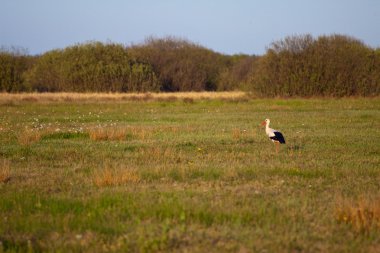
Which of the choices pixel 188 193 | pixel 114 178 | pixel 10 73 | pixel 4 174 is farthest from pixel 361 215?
pixel 10 73

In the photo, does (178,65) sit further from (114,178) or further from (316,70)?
(114,178)

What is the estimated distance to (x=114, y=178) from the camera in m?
10.5

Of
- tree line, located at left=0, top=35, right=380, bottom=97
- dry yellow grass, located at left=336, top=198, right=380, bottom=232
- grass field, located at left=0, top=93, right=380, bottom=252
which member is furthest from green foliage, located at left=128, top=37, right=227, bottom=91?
dry yellow grass, located at left=336, top=198, right=380, bottom=232

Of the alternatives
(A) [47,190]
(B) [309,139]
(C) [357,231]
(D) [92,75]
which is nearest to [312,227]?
(C) [357,231]

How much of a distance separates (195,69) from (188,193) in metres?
73.8

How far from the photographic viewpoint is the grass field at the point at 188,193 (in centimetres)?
710

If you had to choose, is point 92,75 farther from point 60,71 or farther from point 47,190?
point 47,190

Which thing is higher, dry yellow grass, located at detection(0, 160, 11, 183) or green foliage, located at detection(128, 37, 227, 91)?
green foliage, located at detection(128, 37, 227, 91)

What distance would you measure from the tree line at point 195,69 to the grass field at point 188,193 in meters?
31.2

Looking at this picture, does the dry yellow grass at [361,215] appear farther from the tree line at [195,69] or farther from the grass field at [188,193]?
the tree line at [195,69]

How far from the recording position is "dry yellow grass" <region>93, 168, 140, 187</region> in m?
10.4

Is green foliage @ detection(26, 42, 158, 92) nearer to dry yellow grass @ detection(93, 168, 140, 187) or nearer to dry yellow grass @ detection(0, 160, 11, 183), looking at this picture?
dry yellow grass @ detection(0, 160, 11, 183)

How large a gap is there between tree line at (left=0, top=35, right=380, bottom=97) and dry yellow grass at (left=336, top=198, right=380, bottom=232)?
4096 centimetres

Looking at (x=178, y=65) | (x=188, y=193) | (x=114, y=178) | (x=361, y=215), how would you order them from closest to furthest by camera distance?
(x=361, y=215), (x=188, y=193), (x=114, y=178), (x=178, y=65)
